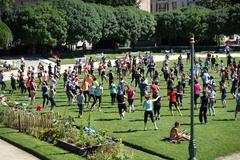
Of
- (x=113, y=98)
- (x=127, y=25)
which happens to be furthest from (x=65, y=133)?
(x=127, y=25)

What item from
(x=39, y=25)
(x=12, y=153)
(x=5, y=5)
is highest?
(x=5, y=5)

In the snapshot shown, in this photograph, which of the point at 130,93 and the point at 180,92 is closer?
the point at 130,93

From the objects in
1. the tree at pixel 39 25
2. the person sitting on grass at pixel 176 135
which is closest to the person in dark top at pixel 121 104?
the person sitting on grass at pixel 176 135

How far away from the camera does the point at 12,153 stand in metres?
23.5

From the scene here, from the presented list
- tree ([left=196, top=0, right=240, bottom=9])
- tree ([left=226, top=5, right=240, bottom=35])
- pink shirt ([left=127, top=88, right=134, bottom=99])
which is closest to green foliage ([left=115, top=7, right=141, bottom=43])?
tree ([left=226, top=5, right=240, bottom=35])

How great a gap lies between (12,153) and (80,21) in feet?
182

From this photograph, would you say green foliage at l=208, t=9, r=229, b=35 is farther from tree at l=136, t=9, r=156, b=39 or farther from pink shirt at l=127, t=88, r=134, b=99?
pink shirt at l=127, t=88, r=134, b=99

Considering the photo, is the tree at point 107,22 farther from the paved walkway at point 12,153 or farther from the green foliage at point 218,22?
the paved walkway at point 12,153

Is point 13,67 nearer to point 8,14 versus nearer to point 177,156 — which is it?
point 8,14

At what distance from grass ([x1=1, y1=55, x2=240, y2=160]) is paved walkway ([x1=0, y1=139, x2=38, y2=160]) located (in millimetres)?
4587

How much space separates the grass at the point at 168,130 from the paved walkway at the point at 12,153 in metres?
4.59

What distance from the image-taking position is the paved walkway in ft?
74.3

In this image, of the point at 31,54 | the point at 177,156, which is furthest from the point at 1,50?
the point at 177,156

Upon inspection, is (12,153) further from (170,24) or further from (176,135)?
(170,24)
